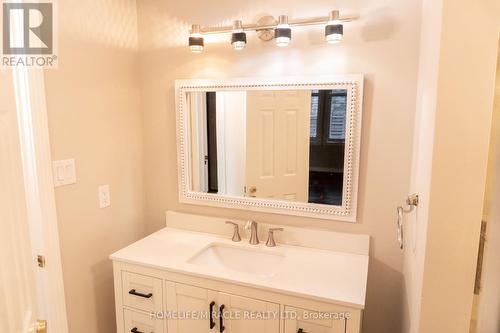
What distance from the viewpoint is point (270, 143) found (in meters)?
1.78

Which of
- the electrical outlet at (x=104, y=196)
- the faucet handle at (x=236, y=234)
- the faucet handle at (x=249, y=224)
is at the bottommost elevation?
the faucet handle at (x=236, y=234)

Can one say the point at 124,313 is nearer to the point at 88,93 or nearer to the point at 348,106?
the point at 88,93

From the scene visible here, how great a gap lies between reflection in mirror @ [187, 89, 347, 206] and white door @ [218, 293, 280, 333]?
587 mm

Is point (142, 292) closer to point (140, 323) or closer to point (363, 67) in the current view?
point (140, 323)

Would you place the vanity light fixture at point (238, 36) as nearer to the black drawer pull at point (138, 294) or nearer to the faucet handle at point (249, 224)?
the faucet handle at point (249, 224)

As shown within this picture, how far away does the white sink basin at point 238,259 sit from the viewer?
172cm

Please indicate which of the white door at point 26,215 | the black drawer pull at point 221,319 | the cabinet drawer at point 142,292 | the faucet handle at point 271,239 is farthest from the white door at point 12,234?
the faucet handle at point 271,239

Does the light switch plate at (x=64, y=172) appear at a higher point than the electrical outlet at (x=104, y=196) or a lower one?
higher

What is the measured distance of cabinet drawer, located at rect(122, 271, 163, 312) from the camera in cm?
159

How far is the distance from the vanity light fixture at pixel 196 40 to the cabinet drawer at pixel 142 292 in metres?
1.19

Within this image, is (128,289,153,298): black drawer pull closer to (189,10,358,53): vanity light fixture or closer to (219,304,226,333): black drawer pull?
(219,304,226,333): black drawer pull

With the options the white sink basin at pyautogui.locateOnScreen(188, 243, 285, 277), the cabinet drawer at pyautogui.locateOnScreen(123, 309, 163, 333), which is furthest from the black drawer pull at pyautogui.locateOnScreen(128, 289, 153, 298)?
the white sink basin at pyautogui.locateOnScreen(188, 243, 285, 277)

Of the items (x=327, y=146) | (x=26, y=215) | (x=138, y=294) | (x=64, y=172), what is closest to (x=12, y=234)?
(x=26, y=215)

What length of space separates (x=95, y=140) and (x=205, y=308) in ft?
3.40
